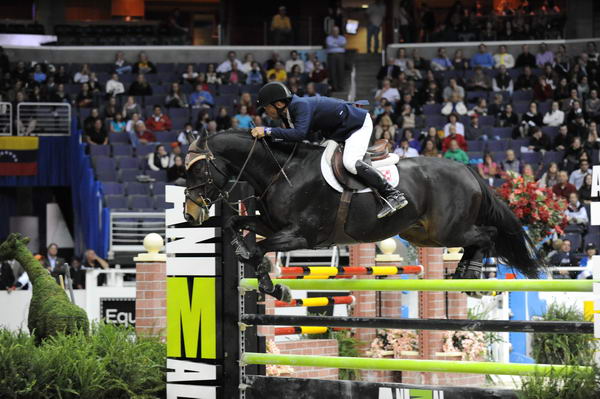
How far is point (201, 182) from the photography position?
21.1 ft

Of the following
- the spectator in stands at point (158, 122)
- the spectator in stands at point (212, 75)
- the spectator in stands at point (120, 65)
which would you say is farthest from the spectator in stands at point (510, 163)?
the spectator in stands at point (120, 65)

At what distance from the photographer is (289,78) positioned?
19812 mm

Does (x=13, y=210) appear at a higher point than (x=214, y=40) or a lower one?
lower

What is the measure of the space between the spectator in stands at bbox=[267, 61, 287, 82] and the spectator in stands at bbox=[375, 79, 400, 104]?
6.26 ft

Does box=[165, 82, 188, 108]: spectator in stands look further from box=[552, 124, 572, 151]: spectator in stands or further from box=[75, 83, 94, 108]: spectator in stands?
box=[552, 124, 572, 151]: spectator in stands

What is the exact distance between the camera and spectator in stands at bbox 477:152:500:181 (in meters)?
15.5

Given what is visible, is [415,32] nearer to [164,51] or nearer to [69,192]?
[164,51]

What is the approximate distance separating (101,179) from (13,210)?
3860 mm

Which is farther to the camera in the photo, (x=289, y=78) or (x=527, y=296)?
(x=289, y=78)

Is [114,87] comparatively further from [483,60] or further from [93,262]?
[483,60]

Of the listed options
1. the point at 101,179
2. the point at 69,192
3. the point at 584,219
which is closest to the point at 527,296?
the point at 584,219

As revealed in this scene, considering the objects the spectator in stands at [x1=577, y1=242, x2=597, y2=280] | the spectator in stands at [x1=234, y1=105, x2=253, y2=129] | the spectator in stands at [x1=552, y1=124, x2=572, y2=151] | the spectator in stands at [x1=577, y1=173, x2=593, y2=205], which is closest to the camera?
the spectator in stands at [x1=577, y1=242, x2=597, y2=280]

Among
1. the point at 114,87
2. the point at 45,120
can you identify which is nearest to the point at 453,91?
the point at 114,87

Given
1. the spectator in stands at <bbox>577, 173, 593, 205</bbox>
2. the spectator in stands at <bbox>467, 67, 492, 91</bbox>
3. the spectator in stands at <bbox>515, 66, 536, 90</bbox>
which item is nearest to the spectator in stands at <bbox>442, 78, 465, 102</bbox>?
the spectator in stands at <bbox>467, 67, 492, 91</bbox>
